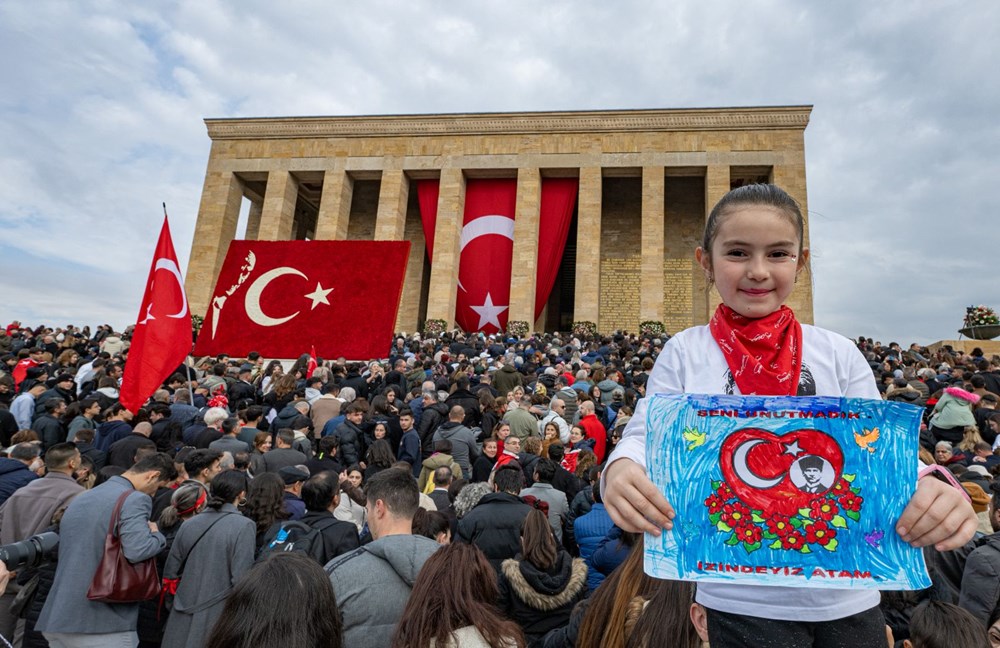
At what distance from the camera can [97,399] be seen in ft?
25.0

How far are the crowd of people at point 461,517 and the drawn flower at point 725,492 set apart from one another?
0.11 meters

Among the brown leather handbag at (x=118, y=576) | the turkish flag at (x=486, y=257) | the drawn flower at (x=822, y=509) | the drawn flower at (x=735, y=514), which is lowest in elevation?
the brown leather handbag at (x=118, y=576)

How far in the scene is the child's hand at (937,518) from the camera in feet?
3.78

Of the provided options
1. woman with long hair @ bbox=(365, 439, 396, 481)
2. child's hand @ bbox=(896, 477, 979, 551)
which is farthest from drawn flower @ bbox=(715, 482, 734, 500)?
woman with long hair @ bbox=(365, 439, 396, 481)

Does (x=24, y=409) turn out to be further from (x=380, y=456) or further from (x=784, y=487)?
(x=784, y=487)

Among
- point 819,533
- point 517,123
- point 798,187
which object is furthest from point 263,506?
point 798,187

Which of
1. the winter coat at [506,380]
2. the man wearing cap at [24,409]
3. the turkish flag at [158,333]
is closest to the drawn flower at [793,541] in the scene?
the turkish flag at [158,333]

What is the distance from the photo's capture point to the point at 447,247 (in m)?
25.3

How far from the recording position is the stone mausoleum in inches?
960

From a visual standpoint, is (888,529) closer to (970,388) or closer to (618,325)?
(970,388)

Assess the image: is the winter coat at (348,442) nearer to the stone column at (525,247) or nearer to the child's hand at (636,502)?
the child's hand at (636,502)

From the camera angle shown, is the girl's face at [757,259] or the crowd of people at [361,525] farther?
the crowd of people at [361,525]

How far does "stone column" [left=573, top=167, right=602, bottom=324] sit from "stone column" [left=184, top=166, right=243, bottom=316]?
1518 cm

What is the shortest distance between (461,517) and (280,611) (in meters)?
2.97
